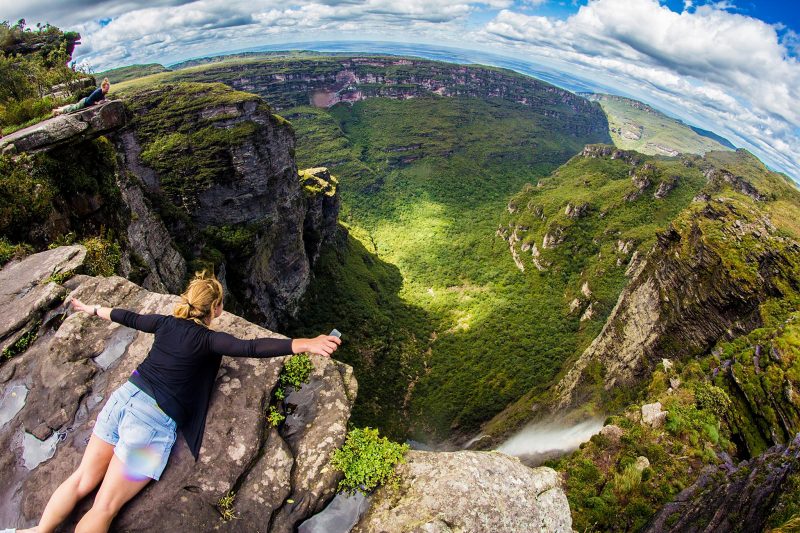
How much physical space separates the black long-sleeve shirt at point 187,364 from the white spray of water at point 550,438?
2133 centimetres

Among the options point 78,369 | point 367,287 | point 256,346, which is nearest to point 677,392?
point 256,346

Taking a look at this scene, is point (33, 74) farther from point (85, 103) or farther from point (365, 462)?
point (365, 462)

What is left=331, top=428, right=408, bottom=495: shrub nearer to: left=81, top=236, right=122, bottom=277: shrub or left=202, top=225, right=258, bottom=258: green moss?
left=81, top=236, right=122, bottom=277: shrub

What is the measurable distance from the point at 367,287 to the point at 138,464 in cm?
6729

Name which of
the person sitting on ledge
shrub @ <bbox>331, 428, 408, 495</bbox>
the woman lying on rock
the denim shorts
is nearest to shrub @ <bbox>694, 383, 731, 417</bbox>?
Answer: shrub @ <bbox>331, 428, 408, 495</bbox>

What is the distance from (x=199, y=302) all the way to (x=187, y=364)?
98cm

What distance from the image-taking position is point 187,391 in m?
5.75

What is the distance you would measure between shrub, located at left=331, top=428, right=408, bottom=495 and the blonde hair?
10.4 ft

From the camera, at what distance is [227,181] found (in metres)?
42.7

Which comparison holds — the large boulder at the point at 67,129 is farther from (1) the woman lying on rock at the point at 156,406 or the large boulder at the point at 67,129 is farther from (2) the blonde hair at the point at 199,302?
(2) the blonde hair at the point at 199,302

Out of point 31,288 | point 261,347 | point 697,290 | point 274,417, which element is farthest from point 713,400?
point 31,288

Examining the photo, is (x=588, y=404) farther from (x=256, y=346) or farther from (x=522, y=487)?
(x=256, y=346)

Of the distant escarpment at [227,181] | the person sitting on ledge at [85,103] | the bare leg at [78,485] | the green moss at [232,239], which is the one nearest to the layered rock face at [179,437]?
the bare leg at [78,485]

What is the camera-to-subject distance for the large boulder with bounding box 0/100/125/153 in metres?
11.9
